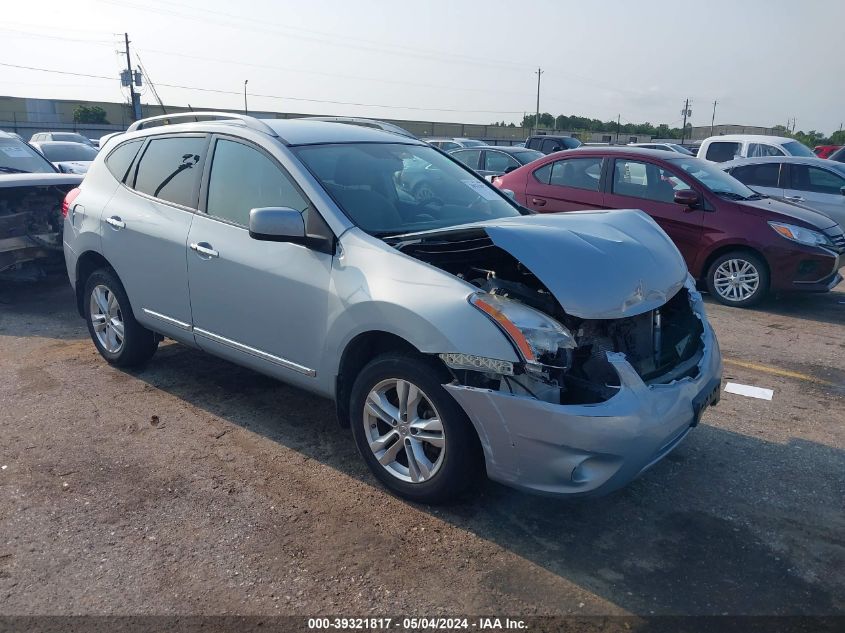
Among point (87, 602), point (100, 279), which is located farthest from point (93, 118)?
point (87, 602)

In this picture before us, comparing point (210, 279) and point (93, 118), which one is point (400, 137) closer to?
point (210, 279)

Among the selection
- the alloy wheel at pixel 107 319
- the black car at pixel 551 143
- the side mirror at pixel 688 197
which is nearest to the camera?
the alloy wheel at pixel 107 319

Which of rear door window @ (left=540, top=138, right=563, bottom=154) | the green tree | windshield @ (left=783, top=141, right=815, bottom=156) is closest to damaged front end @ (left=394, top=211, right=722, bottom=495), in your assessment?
windshield @ (left=783, top=141, right=815, bottom=156)

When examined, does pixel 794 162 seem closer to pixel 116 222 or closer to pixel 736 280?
pixel 736 280

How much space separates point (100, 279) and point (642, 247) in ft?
13.0

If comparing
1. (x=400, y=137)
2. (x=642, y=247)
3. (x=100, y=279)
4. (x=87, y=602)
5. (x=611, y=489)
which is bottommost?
(x=87, y=602)

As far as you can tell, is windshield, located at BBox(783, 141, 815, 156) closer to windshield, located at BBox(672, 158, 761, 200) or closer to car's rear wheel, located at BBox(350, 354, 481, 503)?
windshield, located at BBox(672, 158, 761, 200)

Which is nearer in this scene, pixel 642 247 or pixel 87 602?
pixel 87 602

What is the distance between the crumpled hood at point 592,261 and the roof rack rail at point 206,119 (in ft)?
4.73

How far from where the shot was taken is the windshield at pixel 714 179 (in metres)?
8.24

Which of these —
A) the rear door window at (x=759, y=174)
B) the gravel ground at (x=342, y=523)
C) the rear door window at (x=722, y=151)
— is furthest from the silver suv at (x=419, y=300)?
the rear door window at (x=722, y=151)

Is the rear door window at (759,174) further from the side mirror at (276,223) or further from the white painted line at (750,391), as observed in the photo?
the side mirror at (276,223)

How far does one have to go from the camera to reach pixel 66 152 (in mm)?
16984

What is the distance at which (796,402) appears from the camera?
5121 millimetres
